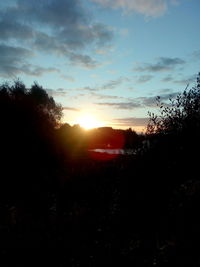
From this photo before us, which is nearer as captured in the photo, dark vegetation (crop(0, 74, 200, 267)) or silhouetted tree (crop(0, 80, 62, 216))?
dark vegetation (crop(0, 74, 200, 267))

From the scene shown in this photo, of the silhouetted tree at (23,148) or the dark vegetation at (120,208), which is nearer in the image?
the dark vegetation at (120,208)

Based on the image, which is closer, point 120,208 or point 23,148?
point 120,208

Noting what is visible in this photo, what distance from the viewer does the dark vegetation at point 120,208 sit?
29.4 ft

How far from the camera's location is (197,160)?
51.9ft

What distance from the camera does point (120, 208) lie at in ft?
41.8

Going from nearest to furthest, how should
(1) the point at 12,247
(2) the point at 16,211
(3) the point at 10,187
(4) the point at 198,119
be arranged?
(1) the point at 12,247
(2) the point at 16,211
(4) the point at 198,119
(3) the point at 10,187

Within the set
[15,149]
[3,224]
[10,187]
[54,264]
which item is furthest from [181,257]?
[15,149]

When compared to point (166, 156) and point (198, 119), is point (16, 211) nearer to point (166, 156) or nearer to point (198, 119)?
point (166, 156)

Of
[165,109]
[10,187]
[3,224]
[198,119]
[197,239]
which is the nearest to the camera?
[197,239]

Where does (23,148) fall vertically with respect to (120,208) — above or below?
above

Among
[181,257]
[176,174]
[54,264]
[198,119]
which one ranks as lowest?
[54,264]

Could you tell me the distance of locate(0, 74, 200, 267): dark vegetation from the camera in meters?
8.97

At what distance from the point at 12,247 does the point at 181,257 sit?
565cm

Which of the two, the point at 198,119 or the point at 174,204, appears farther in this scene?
the point at 198,119
